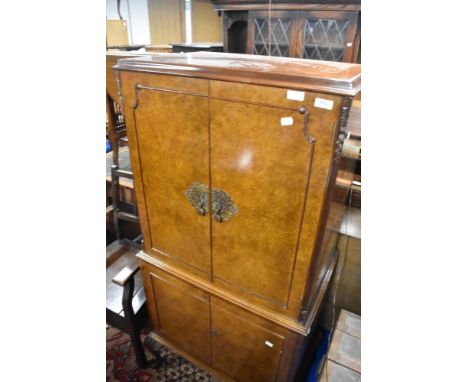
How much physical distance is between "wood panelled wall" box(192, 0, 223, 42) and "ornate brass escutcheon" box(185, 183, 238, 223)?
532cm

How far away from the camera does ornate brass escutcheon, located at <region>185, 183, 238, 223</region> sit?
1.19 meters

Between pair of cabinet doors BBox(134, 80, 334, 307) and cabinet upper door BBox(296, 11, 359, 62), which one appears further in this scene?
cabinet upper door BBox(296, 11, 359, 62)

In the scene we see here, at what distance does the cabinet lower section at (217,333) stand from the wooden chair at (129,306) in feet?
0.29

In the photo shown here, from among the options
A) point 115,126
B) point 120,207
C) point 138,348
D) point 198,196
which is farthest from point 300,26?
point 138,348

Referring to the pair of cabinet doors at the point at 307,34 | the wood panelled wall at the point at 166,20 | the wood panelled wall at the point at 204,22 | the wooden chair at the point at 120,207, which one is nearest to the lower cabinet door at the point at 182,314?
the wooden chair at the point at 120,207

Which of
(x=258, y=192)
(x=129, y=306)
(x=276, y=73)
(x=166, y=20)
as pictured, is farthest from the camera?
(x=166, y=20)

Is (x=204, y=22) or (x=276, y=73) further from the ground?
(x=204, y=22)

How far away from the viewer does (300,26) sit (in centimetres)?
214

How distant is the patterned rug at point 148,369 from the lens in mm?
1968

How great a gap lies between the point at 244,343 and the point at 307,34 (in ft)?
7.03

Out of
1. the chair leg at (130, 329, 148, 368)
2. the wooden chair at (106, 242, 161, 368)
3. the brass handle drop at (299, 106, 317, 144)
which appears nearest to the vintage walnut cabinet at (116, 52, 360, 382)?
the brass handle drop at (299, 106, 317, 144)

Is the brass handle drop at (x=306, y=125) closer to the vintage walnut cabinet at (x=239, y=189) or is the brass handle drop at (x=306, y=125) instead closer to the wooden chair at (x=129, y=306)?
the vintage walnut cabinet at (x=239, y=189)

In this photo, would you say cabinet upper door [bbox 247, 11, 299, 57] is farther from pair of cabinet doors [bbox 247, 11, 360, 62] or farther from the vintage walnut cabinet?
the vintage walnut cabinet

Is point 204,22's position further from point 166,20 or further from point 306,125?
point 306,125
